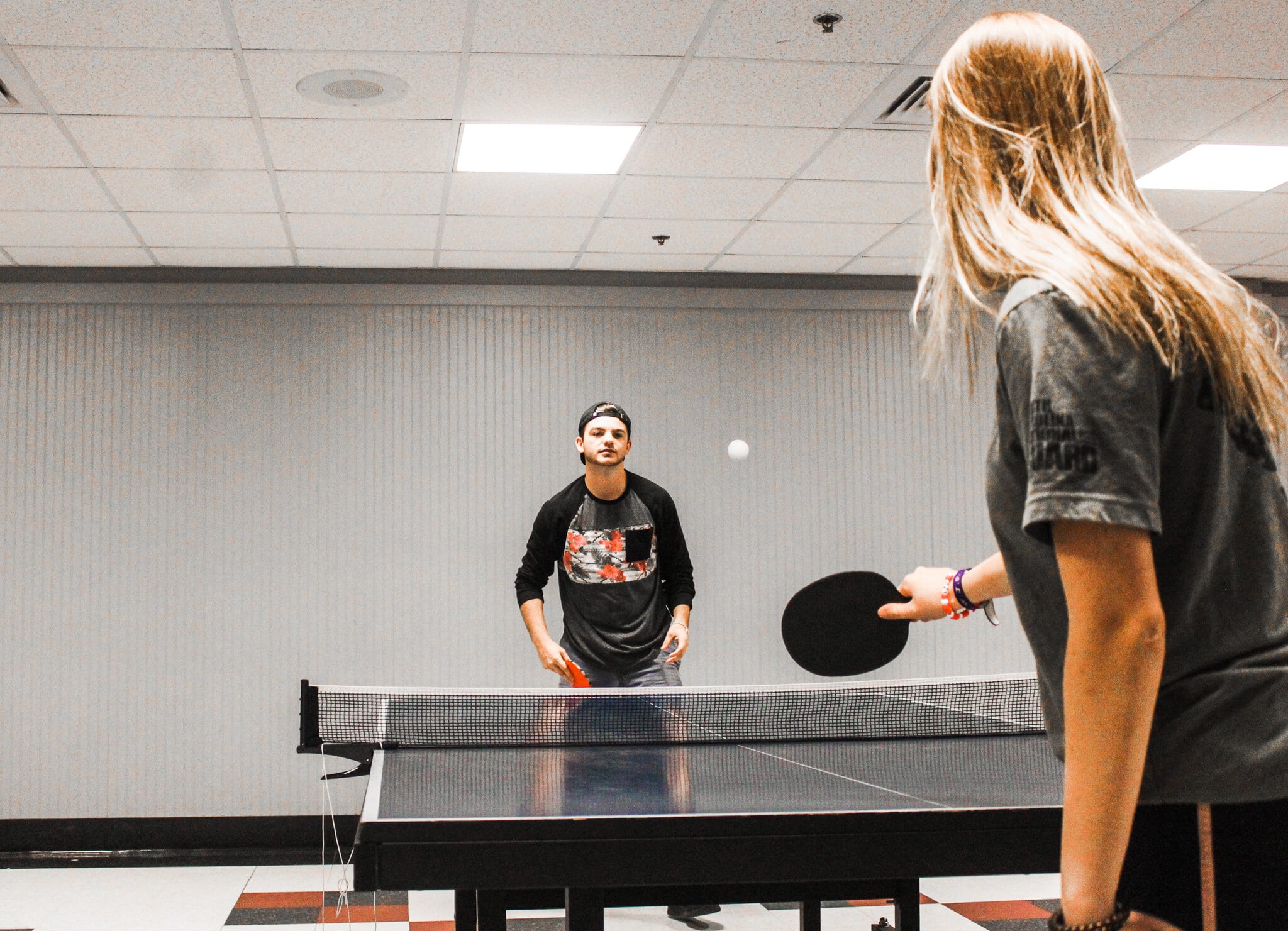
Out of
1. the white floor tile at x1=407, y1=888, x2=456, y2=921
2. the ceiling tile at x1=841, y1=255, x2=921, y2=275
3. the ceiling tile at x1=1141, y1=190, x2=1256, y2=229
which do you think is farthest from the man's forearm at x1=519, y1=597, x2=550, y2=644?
the ceiling tile at x1=1141, y1=190, x2=1256, y2=229

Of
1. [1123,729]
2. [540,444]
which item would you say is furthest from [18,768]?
[1123,729]

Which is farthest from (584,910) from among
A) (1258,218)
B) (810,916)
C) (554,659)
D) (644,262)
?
(1258,218)

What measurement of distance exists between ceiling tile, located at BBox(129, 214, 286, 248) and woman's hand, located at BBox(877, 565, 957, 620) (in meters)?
4.13

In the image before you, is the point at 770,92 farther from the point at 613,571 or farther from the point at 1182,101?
the point at 613,571

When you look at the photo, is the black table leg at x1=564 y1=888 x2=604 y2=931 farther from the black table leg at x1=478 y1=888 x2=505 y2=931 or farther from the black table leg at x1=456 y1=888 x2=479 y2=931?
the black table leg at x1=456 y1=888 x2=479 y2=931

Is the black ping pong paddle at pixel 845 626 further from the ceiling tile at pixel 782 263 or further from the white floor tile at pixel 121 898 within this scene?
the ceiling tile at pixel 782 263

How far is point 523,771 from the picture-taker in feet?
6.13

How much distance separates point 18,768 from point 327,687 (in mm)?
3765

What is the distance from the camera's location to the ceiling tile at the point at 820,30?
305 centimetres

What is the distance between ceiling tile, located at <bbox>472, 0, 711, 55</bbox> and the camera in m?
3.03

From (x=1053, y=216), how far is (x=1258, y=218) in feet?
15.8

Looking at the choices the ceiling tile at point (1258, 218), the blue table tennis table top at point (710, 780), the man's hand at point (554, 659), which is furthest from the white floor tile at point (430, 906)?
the ceiling tile at point (1258, 218)

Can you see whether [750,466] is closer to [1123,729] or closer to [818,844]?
[818,844]

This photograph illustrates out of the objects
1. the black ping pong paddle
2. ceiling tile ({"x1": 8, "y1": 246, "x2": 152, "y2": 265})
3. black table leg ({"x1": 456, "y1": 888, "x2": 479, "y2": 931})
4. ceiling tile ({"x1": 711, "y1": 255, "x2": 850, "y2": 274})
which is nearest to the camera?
the black ping pong paddle
